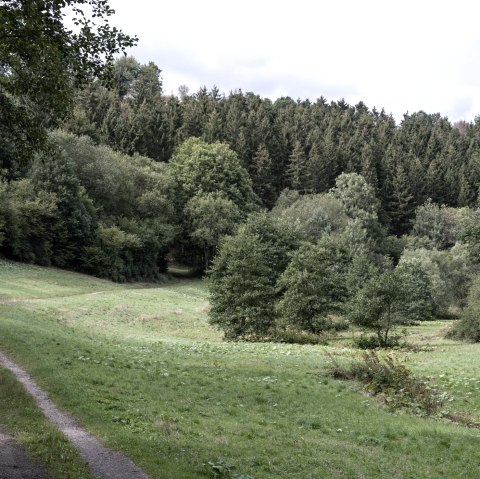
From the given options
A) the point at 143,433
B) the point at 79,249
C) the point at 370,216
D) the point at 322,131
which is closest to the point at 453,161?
the point at 322,131

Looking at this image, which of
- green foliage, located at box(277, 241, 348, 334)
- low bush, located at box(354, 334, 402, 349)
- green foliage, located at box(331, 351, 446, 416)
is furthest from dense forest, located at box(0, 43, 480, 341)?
green foliage, located at box(331, 351, 446, 416)

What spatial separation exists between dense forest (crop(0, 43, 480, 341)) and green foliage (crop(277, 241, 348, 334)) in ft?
0.38

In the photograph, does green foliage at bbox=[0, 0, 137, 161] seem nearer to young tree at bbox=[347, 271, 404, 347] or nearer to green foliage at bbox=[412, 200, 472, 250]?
young tree at bbox=[347, 271, 404, 347]

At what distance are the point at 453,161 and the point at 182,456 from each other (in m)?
133

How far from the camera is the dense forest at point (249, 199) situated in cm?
4428

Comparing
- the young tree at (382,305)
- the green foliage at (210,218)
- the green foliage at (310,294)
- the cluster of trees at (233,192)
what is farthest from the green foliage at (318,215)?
the young tree at (382,305)

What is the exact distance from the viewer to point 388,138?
142625 millimetres

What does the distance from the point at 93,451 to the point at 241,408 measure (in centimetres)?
735

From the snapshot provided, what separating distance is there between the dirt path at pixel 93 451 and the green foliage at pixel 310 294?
95.9 ft

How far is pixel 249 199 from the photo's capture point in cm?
10500

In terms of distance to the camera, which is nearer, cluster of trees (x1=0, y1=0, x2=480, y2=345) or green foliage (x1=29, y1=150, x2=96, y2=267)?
cluster of trees (x1=0, y1=0, x2=480, y2=345)

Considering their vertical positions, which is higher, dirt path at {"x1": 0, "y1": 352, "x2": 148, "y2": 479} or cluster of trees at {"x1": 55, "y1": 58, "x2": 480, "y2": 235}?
cluster of trees at {"x1": 55, "y1": 58, "x2": 480, "y2": 235}

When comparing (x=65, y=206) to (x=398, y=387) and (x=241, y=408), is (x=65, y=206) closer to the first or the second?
(x=398, y=387)

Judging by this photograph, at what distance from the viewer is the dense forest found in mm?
44281
